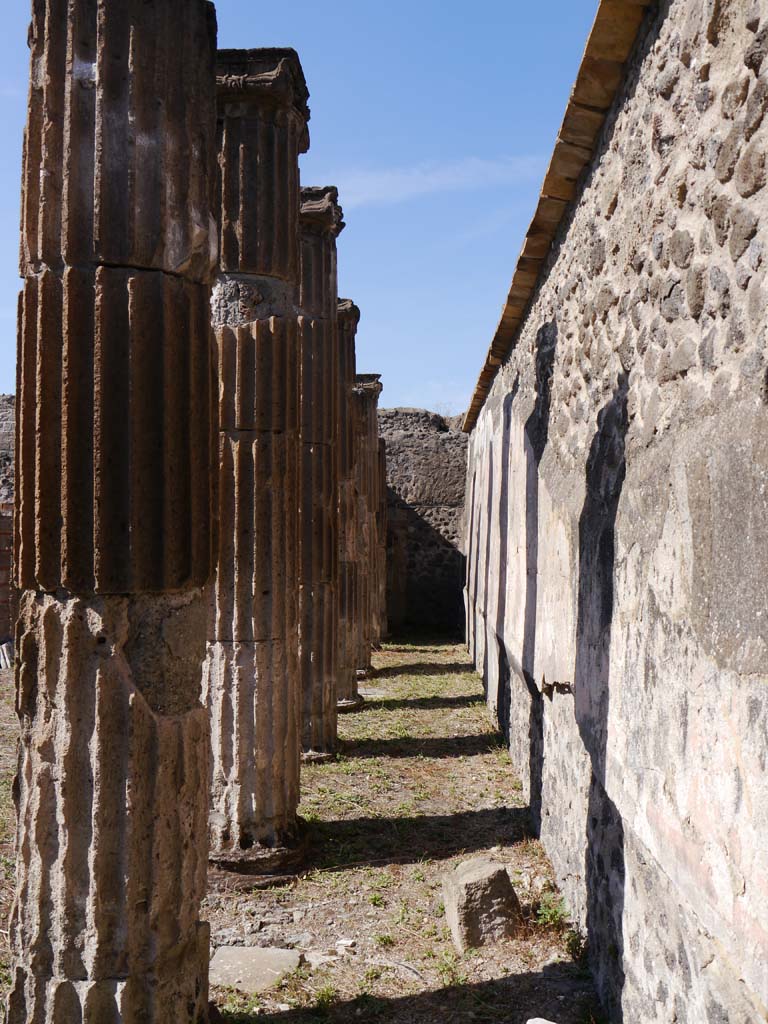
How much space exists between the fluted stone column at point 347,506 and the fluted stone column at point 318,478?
2.39 meters

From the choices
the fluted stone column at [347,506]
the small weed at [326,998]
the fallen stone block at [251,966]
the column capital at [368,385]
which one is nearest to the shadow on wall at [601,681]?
the small weed at [326,998]

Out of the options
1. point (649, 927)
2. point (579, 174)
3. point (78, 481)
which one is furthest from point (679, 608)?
point (579, 174)

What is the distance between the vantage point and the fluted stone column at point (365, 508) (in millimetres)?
13391

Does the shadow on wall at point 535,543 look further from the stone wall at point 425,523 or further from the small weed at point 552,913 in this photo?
the stone wall at point 425,523

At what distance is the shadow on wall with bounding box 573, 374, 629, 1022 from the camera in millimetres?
3756

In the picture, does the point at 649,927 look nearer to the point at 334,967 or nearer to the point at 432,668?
the point at 334,967

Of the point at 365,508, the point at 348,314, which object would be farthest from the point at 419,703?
the point at 348,314

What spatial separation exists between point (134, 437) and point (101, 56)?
48.9 inches

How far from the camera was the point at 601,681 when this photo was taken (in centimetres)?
391

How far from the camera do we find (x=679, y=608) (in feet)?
9.50

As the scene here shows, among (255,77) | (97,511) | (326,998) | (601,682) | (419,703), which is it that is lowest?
(326,998)

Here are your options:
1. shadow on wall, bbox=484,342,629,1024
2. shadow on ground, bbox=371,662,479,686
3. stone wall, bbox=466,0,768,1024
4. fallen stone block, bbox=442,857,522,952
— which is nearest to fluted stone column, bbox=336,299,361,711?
shadow on ground, bbox=371,662,479,686

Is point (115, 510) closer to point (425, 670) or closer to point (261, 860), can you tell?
point (261, 860)

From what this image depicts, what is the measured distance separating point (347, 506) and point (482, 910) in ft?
27.7
